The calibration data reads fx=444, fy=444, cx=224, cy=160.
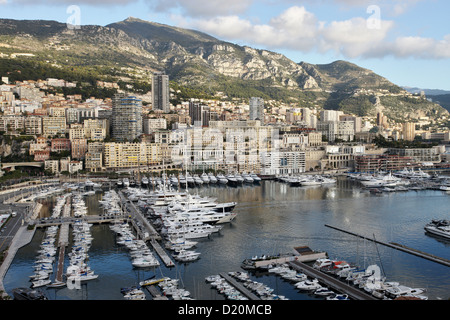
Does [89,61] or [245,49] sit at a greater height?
[245,49]

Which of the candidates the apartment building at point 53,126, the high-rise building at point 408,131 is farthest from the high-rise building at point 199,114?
the high-rise building at point 408,131

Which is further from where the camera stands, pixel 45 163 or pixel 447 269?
pixel 45 163

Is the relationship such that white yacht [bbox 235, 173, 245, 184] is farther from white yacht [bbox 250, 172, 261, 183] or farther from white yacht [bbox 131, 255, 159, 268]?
white yacht [bbox 131, 255, 159, 268]

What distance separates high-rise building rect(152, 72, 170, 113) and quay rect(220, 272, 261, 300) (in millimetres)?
30481

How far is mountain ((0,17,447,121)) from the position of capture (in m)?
42.8

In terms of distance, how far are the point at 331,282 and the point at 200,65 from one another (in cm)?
5021

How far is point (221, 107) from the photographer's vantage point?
41.7 m

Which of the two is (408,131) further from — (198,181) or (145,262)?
(145,262)

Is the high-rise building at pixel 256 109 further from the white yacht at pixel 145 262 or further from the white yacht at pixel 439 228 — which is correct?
the white yacht at pixel 145 262

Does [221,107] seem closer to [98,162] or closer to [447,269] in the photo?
[98,162]

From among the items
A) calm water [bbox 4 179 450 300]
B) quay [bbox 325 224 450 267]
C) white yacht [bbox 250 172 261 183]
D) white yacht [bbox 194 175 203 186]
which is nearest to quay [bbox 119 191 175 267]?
calm water [bbox 4 179 450 300]

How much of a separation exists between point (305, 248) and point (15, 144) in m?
19.9

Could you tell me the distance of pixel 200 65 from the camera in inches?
2176
